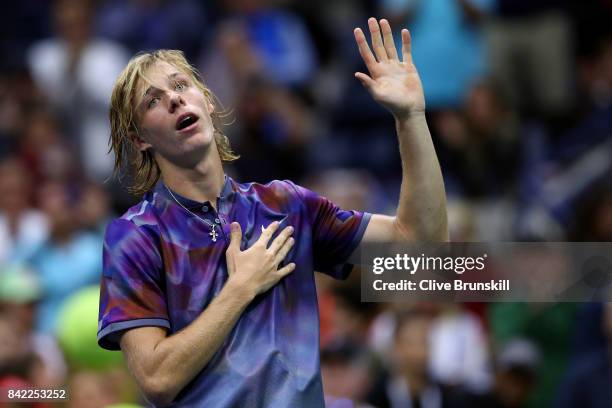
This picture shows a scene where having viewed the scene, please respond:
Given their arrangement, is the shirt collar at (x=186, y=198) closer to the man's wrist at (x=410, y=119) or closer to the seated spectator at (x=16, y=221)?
the man's wrist at (x=410, y=119)

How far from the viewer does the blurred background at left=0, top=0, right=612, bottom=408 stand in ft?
23.6

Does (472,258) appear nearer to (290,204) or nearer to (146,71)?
(290,204)

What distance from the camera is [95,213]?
29.3 ft

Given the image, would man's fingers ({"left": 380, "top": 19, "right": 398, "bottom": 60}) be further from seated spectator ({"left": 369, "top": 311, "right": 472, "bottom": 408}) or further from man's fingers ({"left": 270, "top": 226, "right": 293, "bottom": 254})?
seated spectator ({"left": 369, "top": 311, "right": 472, "bottom": 408})

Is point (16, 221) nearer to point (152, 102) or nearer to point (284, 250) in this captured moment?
point (152, 102)

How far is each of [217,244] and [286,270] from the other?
0.72ft

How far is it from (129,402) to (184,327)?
2.05 metres

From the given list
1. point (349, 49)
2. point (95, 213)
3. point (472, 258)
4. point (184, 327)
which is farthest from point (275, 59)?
point (184, 327)

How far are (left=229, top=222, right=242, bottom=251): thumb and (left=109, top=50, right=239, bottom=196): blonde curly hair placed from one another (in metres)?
0.35

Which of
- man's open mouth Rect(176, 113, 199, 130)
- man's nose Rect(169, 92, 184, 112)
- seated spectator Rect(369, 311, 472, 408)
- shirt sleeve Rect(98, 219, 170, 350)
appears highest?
man's nose Rect(169, 92, 184, 112)

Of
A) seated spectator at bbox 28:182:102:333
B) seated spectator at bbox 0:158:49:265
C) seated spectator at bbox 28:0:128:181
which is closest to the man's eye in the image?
seated spectator at bbox 28:182:102:333

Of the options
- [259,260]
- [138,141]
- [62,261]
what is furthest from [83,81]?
[259,260]

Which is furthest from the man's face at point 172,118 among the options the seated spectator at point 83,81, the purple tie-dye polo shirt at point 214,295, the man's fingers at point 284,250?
the seated spectator at point 83,81

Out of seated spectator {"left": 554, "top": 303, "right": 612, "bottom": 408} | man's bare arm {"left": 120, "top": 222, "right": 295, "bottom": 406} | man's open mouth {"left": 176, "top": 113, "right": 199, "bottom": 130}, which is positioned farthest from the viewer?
seated spectator {"left": 554, "top": 303, "right": 612, "bottom": 408}
